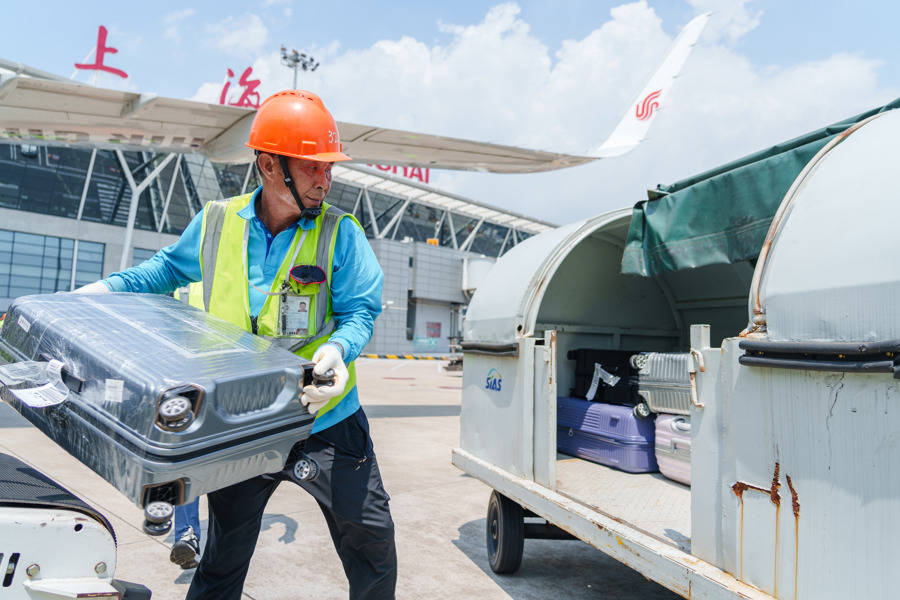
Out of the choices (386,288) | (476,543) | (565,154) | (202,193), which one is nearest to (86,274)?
(202,193)

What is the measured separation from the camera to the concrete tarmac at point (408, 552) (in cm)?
352

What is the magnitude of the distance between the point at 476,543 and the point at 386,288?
104 feet

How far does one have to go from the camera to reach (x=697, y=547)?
2352mm

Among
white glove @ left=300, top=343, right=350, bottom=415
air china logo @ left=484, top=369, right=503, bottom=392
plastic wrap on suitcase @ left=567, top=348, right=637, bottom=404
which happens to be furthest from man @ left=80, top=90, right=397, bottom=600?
plastic wrap on suitcase @ left=567, top=348, right=637, bottom=404

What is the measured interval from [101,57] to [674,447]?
76.6 feet

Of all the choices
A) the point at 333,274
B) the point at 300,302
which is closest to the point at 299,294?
the point at 300,302

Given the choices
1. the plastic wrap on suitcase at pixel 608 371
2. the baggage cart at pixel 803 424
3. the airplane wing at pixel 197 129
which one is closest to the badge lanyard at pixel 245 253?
the baggage cart at pixel 803 424

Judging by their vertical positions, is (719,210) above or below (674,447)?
above

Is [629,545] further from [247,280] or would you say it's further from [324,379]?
[247,280]

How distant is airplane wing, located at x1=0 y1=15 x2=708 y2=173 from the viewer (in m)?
10.4

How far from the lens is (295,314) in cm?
220

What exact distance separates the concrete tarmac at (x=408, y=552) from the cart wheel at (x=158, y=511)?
217 cm

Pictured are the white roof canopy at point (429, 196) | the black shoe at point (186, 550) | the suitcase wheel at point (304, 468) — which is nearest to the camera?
the suitcase wheel at point (304, 468)

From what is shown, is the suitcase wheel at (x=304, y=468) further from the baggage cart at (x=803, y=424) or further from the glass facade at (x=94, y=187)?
the glass facade at (x=94, y=187)
